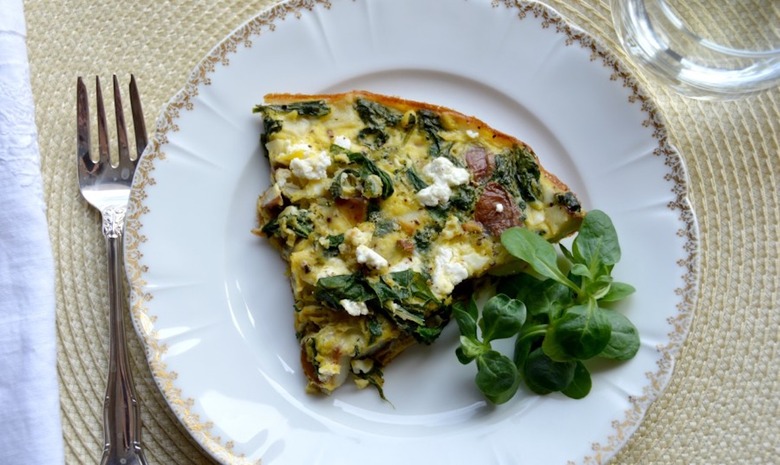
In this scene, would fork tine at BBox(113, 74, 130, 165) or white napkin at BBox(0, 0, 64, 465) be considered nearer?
white napkin at BBox(0, 0, 64, 465)

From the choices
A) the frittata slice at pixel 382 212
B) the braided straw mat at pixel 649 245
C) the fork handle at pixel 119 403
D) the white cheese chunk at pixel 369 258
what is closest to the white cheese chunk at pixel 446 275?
the frittata slice at pixel 382 212

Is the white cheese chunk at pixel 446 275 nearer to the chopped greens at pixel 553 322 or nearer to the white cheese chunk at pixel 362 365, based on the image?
the chopped greens at pixel 553 322

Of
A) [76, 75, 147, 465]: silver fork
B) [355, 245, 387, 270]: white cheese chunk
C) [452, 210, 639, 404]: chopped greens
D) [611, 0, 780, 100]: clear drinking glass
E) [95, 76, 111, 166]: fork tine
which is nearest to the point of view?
[452, 210, 639, 404]: chopped greens

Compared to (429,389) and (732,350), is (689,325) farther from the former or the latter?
(429,389)

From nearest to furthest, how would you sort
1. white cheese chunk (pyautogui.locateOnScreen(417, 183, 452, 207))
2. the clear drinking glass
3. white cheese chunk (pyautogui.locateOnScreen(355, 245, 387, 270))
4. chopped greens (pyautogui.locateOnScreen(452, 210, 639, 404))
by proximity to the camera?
chopped greens (pyautogui.locateOnScreen(452, 210, 639, 404)) → white cheese chunk (pyautogui.locateOnScreen(355, 245, 387, 270)) → white cheese chunk (pyautogui.locateOnScreen(417, 183, 452, 207)) → the clear drinking glass

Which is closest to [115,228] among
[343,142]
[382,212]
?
[343,142]

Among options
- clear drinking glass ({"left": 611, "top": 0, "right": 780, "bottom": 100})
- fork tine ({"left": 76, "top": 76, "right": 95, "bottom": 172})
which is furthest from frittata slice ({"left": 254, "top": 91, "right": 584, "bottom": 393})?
clear drinking glass ({"left": 611, "top": 0, "right": 780, "bottom": 100})

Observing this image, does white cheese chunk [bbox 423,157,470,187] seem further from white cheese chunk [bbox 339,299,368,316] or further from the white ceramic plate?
white cheese chunk [bbox 339,299,368,316]
